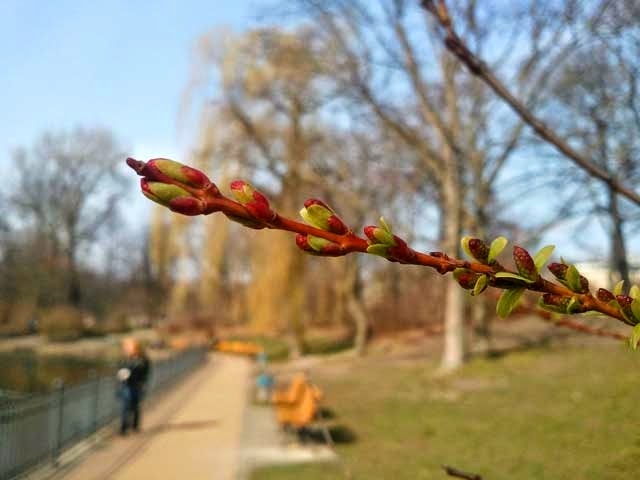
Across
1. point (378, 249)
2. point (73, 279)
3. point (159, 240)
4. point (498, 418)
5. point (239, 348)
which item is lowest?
point (239, 348)

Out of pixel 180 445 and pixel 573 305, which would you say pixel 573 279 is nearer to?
pixel 573 305

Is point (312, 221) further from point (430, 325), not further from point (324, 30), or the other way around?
point (430, 325)

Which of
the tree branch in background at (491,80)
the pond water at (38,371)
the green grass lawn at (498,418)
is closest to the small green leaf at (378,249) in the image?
the green grass lawn at (498,418)

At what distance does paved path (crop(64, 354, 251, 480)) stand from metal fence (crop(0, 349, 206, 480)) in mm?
421

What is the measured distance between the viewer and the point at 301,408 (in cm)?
1033

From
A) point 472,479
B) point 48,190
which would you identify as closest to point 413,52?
point 472,479

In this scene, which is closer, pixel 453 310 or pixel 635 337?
pixel 635 337

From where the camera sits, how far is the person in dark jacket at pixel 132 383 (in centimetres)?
1119

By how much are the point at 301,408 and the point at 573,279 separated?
9672 millimetres

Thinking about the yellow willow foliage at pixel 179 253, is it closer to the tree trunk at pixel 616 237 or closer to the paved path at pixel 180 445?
the paved path at pixel 180 445

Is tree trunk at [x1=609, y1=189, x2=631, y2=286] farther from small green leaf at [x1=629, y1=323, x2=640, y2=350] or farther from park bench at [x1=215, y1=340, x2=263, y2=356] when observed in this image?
park bench at [x1=215, y1=340, x2=263, y2=356]

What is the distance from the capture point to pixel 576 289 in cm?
101

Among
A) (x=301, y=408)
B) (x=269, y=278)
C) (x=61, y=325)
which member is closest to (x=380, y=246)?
(x=301, y=408)

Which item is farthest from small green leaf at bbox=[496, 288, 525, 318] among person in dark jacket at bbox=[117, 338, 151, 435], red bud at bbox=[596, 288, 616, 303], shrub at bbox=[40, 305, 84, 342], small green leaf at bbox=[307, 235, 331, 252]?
shrub at bbox=[40, 305, 84, 342]
